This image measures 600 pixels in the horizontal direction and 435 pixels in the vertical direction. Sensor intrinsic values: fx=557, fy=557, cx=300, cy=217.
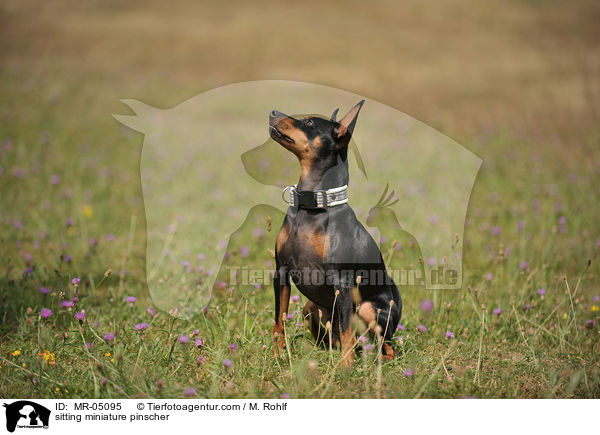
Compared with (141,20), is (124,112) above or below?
below

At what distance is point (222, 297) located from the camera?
390cm

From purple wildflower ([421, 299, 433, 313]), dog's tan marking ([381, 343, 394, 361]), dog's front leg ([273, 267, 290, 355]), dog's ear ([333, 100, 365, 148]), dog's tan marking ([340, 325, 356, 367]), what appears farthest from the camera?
purple wildflower ([421, 299, 433, 313])

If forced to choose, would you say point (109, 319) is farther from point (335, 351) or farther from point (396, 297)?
point (396, 297)

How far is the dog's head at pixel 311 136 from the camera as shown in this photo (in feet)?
8.59

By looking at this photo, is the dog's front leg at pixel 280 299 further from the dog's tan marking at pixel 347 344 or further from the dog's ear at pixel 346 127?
the dog's ear at pixel 346 127

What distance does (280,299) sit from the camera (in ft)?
9.34

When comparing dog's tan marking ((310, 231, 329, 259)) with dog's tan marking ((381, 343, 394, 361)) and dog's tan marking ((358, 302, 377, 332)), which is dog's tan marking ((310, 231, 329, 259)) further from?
dog's tan marking ((381, 343, 394, 361))

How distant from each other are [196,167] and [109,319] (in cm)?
338

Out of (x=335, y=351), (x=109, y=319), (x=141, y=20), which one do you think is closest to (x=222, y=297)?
(x=109, y=319)

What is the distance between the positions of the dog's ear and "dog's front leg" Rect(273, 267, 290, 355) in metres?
0.71
